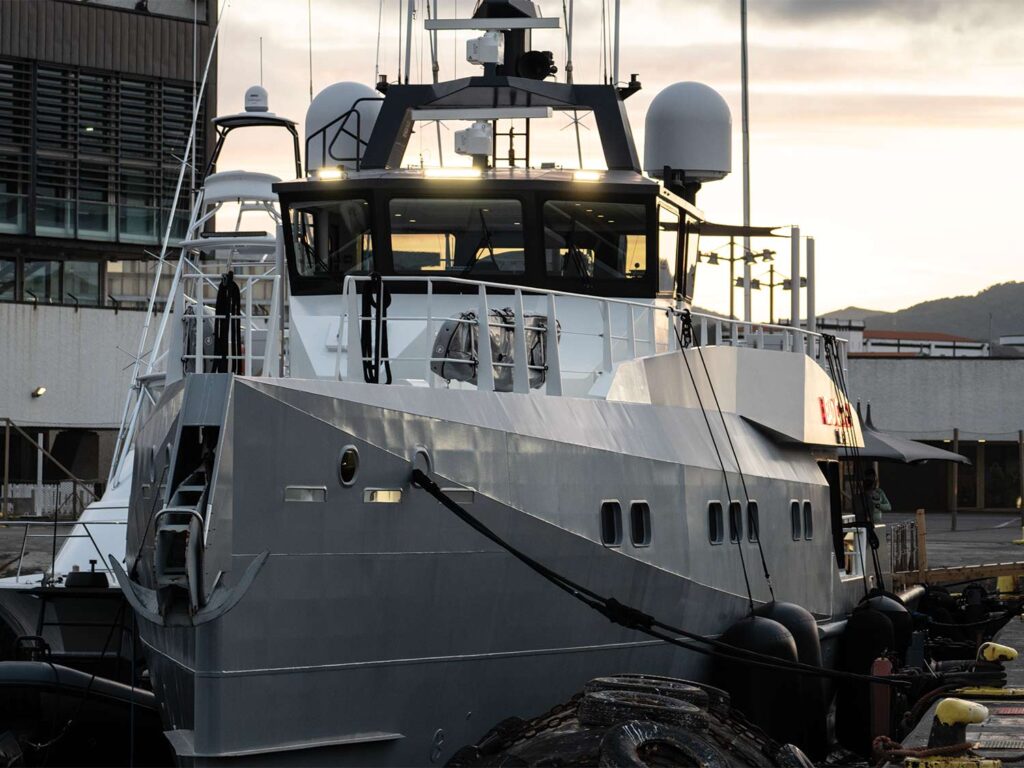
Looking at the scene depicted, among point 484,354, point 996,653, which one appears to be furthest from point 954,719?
point 996,653

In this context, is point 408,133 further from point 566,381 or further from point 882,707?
point 882,707

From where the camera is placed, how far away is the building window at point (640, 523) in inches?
475

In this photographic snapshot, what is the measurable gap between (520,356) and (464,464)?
4.34 ft

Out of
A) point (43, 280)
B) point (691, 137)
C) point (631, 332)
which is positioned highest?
point (43, 280)

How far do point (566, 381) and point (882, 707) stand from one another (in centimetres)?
475

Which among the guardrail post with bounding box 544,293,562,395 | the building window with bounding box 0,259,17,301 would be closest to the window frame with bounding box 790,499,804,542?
the guardrail post with bounding box 544,293,562,395

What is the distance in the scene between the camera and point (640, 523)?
12.1m

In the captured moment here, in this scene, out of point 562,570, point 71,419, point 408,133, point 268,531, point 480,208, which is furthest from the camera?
point 71,419

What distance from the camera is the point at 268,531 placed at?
981 centimetres

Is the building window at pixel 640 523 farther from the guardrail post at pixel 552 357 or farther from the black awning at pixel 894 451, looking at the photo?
the black awning at pixel 894 451

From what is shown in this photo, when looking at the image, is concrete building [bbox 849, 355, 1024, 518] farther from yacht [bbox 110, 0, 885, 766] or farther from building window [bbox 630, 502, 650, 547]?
building window [bbox 630, 502, 650, 547]

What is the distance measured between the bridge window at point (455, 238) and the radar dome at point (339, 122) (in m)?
4.71

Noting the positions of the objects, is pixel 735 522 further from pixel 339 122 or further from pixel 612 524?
pixel 339 122

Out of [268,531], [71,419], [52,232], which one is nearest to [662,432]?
[268,531]
